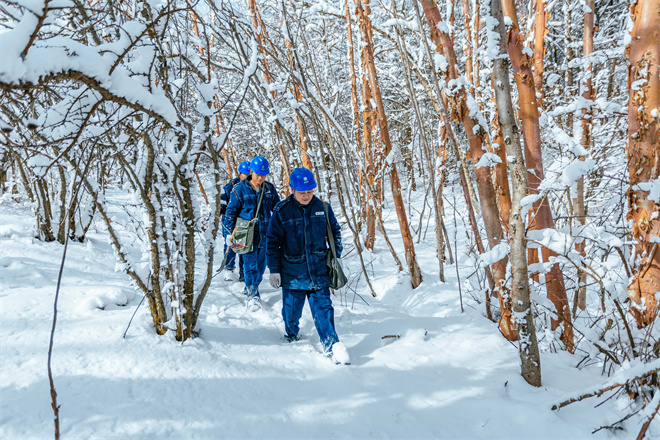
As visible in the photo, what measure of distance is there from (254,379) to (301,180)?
1.41 meters

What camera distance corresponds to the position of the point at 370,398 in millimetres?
2086

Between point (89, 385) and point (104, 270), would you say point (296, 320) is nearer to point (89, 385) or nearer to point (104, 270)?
point (89, 385)

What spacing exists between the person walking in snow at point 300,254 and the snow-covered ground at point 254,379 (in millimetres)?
275

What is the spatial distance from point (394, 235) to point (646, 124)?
6009 millimetres

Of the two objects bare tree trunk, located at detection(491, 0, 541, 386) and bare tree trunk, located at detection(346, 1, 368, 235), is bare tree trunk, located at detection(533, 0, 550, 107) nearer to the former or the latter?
bare tree trunk, located at detection(491, 0, 541, 386)

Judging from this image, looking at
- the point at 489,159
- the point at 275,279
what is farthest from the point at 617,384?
the point at 275,279

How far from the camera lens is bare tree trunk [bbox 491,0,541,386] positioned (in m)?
1.89

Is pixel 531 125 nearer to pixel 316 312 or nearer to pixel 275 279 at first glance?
pixel 316 312

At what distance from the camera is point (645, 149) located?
2129 millimetres

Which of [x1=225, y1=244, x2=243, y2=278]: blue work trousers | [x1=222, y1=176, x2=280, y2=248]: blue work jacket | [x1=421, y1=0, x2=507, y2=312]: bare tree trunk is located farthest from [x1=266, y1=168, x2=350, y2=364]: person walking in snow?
[x1=225, y1=244, x2=243, y2=278]: blue work trousers

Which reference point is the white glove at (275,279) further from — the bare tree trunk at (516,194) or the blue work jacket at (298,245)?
the bare tree trunk at (516,194)

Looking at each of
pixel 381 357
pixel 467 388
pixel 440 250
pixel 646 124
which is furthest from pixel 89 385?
pixel 440 250

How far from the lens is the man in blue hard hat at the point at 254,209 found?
3656 mm

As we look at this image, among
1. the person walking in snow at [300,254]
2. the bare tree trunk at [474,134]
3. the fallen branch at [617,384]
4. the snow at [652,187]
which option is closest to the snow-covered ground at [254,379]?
the fallen branch at [617,384]
